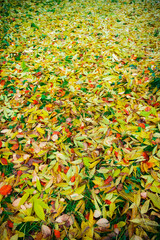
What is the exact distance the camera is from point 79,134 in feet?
5.51

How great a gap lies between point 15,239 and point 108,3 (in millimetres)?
6093

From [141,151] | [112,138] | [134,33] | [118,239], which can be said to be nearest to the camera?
[118,239]

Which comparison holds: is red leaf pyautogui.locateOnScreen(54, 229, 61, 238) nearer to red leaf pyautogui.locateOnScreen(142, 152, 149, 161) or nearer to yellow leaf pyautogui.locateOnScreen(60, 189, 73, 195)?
yellow leaf pyautogui.locateOnScreen(60, 189, 73, 195)

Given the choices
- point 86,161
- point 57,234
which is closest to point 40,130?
point 86,161

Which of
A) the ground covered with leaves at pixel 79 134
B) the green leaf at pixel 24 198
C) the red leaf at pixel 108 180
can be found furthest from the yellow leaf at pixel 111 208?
the green leaf at pixel 24 198

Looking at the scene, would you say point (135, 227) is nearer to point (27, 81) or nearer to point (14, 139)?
point (14, 139)

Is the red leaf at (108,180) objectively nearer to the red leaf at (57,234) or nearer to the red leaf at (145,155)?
the red leaf at (145,155)

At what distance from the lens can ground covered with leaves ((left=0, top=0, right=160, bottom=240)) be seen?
114 cm

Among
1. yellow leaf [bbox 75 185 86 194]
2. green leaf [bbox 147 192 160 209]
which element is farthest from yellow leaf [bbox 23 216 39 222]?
green leaf [bbox 147 192 160 209]

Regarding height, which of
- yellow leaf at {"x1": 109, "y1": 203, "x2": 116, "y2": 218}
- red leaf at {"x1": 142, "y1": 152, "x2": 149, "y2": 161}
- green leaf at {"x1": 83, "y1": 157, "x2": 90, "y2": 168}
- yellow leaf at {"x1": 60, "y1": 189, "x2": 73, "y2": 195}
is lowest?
yellow leaf at {"x1": 109, "y1": 203, "x2": 116, "y2": 218}

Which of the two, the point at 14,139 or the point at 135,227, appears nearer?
the point at 135,227

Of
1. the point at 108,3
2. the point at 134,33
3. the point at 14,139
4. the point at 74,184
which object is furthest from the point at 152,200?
the point at 108,3

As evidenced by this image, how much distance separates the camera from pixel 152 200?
1.17 metres

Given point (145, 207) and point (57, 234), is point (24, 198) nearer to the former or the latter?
point (57, 234)
